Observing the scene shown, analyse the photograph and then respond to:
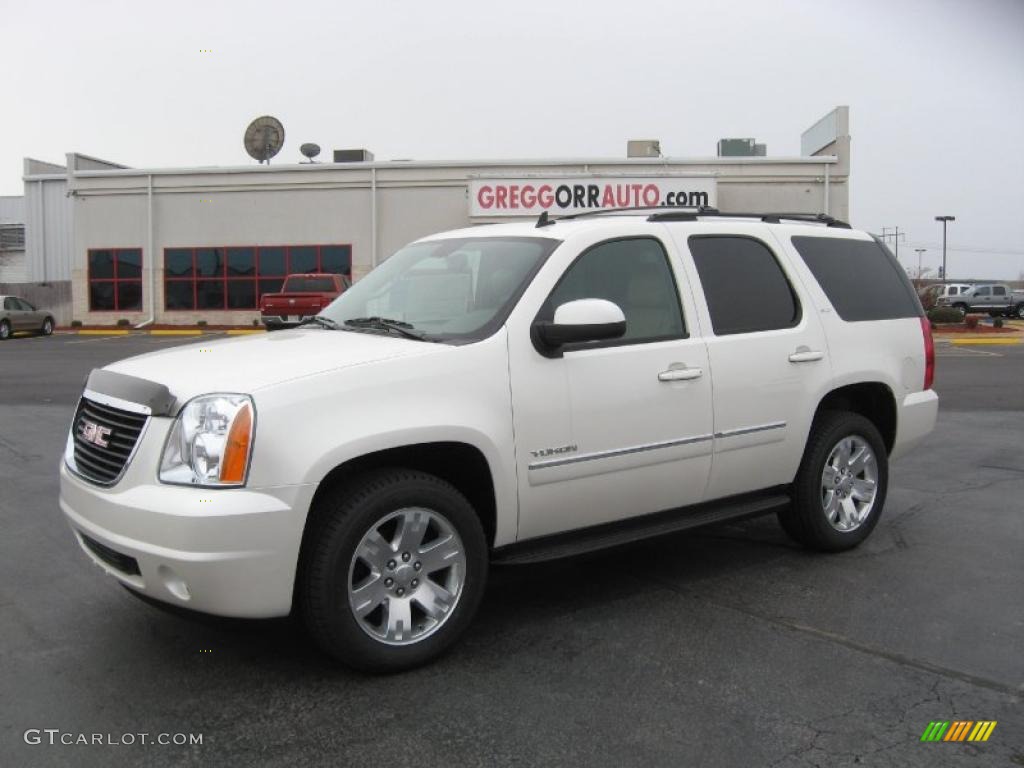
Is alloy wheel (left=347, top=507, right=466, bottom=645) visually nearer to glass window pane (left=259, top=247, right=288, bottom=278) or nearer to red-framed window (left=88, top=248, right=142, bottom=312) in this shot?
glass window pane (left=259, top=247, right=288, bottom=278)

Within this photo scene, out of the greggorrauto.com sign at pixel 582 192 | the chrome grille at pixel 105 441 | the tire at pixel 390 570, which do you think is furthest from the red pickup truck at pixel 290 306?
the tire at pixel 390 570

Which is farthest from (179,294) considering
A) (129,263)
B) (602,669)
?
(602,669)

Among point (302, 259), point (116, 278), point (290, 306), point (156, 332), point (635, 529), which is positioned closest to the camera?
point (635, 529)

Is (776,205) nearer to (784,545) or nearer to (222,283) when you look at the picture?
(222,283)

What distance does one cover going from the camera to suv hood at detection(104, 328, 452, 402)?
3.44 m

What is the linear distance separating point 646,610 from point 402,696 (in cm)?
140

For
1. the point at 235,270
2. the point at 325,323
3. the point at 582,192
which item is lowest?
the point at 325,323

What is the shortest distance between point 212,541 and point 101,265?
3264 cm

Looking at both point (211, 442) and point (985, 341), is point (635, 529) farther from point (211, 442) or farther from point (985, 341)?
point (985, 341)

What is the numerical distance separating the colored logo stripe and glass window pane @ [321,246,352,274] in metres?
28.8

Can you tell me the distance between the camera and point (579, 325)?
12.7ft

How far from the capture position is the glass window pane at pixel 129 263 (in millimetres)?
32125

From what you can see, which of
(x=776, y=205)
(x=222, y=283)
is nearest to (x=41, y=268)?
(x=222, y=283)

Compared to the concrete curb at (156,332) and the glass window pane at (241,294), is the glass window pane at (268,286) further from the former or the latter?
the concrete curb at (156,332)
